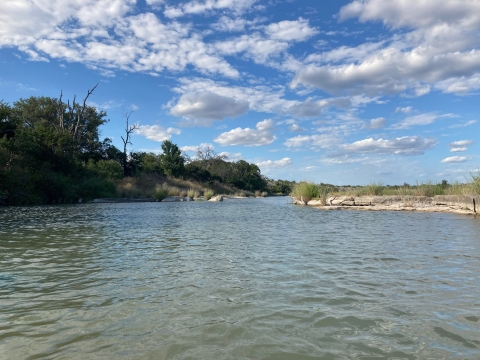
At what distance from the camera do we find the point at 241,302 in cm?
→ 372

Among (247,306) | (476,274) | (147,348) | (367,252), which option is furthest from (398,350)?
(367,252)

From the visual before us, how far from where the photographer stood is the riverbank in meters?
15.5

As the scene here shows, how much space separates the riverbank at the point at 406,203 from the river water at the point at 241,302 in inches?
394

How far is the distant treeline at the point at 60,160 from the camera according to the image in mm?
A: 23688

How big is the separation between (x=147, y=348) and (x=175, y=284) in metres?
1.81

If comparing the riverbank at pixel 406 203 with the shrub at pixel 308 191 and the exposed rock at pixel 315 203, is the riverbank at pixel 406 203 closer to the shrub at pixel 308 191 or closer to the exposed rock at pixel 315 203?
the exposed rock at pixel 315 203

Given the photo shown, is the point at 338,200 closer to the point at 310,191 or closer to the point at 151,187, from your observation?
the point at 310,191

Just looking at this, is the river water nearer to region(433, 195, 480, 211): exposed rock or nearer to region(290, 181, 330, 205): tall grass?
region(433, 195, 480, 211): exposed rock

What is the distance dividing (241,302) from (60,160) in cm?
3038

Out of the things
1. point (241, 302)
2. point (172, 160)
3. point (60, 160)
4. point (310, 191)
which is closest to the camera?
point (241, 302)

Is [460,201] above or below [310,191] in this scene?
below

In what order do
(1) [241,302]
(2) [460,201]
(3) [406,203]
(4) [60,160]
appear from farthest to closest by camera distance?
1. (4) [60,160]
2. (3) [406,203]
3. (2) [460,201]
4. (1) [241,302]

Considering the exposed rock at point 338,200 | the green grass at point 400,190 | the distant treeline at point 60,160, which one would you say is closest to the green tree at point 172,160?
the distant treeline at point 60,160

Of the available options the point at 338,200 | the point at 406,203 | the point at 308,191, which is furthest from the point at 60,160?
the point at 406,203
